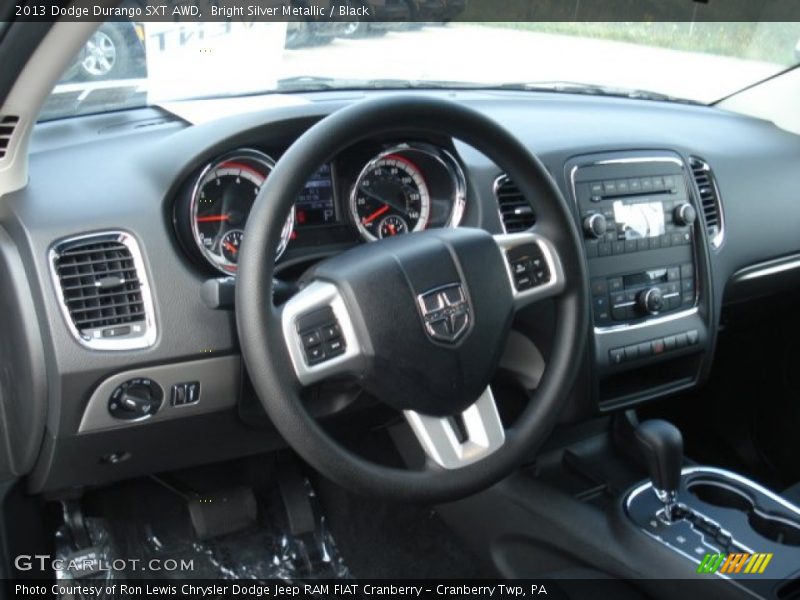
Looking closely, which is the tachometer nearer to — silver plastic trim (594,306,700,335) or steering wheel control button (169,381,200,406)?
steering wheel control button (169,381,200,406)

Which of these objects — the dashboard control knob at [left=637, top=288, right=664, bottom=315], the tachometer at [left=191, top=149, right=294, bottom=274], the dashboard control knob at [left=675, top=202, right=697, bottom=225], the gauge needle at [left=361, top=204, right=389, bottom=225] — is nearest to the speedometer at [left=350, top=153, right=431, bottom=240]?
the gauge needle at [left=361, top=204, right=389, bottom=225]

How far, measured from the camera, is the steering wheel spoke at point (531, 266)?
5.09 feet

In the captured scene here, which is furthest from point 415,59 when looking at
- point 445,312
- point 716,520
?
point 716,520

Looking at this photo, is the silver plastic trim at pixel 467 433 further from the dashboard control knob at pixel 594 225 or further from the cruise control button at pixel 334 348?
the dashboard control knob at pixel 594 225

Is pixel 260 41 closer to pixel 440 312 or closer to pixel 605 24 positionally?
pixel 440 312

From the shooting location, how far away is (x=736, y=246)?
235 cm

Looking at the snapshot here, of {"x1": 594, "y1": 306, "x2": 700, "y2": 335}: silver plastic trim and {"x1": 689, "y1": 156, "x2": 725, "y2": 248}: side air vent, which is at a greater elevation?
{"x1": 689, "y1": 156, "x2": 725, "y2": 248}: side air vent

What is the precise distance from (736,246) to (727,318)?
0.95ft

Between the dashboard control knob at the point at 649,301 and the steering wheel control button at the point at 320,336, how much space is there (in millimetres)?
967

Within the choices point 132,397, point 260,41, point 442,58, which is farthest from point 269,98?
point 132,397

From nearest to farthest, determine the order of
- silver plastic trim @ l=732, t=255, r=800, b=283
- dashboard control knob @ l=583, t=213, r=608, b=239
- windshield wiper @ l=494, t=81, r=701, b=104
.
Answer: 1. dashboard control knob @ l=583, t=213, r=608, b=239
2. silver plastic trim @ l=732, t=255, r=800, b=283
3. windshield wiper @ l=494, t=81, r=701, b=104

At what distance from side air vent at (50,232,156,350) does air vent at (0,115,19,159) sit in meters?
0.18

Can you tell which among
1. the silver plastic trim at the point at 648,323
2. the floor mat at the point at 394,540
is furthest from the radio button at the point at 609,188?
the floor mat at the point at 394,540

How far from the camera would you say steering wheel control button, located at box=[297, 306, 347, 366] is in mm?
1340
